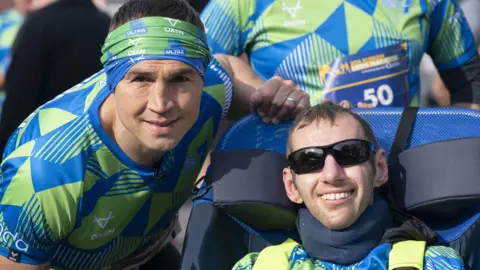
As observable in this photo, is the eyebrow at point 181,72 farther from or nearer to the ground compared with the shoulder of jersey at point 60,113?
farther from the ground

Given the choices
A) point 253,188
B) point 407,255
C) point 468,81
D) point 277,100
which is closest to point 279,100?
point 277,100

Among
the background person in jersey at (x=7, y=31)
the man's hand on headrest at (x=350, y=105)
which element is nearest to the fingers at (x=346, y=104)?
the man's hand on headrest at (x=350, y=105)

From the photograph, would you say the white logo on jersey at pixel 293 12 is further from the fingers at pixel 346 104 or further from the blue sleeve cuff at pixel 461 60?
the blue sleeve cuff at pixel 461 60

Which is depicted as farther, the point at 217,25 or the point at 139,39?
the point at 217,25

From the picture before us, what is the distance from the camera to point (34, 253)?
10.2 feet

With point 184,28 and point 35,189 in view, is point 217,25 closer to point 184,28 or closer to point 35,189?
point 184,28

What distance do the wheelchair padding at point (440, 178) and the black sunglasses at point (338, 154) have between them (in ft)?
0.74

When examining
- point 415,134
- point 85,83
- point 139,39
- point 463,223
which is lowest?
point 463,223

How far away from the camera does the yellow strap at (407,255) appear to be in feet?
9.34

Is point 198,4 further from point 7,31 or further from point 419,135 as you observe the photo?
point 7,31

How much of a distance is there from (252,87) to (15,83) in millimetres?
1529

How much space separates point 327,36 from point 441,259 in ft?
4.24

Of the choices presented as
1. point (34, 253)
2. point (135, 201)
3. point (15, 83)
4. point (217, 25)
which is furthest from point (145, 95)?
point (15, 83)

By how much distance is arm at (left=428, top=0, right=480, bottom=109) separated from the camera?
3996mm
